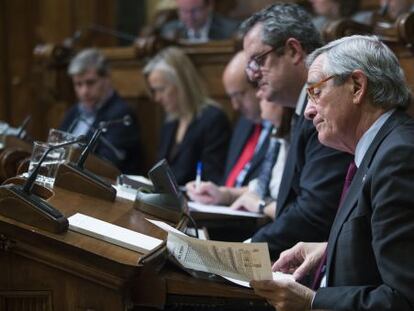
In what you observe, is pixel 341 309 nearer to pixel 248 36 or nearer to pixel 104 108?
pixel 248 36

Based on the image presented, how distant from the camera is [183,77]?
4.34 m

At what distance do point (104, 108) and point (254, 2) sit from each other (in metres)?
2.03

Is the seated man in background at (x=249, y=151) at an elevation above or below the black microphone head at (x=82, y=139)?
below

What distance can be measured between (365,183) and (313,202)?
64 cm

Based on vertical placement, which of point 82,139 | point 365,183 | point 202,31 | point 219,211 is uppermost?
point 365,183

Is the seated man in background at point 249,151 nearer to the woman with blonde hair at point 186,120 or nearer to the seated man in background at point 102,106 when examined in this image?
the woman with blonde hair at point 186,120

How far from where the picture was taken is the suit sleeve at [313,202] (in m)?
2.33

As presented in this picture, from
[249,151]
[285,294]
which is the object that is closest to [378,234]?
[285,294]

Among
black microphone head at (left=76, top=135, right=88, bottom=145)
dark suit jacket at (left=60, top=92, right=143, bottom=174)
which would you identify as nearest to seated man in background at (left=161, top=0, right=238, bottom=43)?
dark suit jacket at (left=60, top=92, right=143, bottom=174)

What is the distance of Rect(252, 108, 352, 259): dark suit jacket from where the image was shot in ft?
7.64

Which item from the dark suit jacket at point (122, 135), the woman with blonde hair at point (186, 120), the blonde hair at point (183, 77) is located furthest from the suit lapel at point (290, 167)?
the dark suit jacket at point (122, 135)

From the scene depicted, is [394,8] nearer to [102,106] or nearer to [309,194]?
[102,106]

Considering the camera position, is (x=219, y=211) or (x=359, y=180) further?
(x=219, y=211)

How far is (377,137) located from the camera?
1.79 metres
